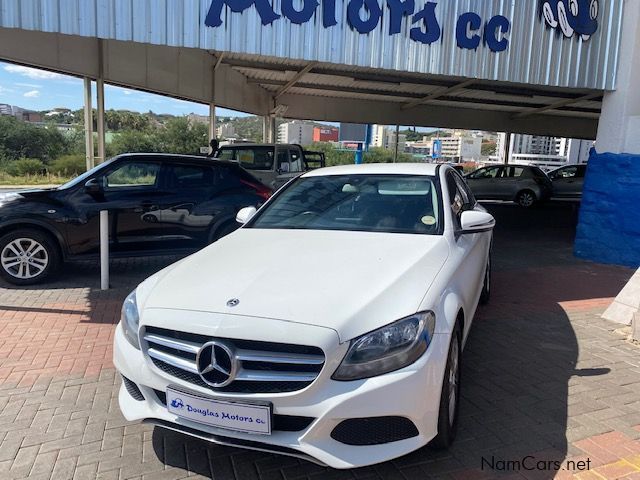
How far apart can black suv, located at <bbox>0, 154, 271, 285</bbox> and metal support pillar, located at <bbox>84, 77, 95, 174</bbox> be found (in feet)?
17.3

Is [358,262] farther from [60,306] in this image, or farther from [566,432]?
[60,306]

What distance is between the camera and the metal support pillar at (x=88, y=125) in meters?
11.2

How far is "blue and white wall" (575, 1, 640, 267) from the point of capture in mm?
8398

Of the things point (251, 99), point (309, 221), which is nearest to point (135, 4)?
point (309, 221)

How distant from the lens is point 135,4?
6.67m

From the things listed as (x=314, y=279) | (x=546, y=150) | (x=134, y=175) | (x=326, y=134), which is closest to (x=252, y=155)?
(x=134, y=175)

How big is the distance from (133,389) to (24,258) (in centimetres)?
452

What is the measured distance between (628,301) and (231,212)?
4.93 metres

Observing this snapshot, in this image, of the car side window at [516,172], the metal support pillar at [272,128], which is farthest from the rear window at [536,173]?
the metal support pillar at [272,128]

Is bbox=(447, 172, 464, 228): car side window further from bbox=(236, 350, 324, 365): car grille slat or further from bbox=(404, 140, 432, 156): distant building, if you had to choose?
bbox=(404, 140, 432, 156): distant building

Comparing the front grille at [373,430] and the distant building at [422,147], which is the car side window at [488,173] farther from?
the distant building at [422,147]

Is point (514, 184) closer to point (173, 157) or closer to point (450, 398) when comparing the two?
point (173, 157)

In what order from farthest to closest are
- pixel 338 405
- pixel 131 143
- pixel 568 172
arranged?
pixel 568 172
pixel 131 143
pixel 338 405

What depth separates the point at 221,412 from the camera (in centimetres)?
245
